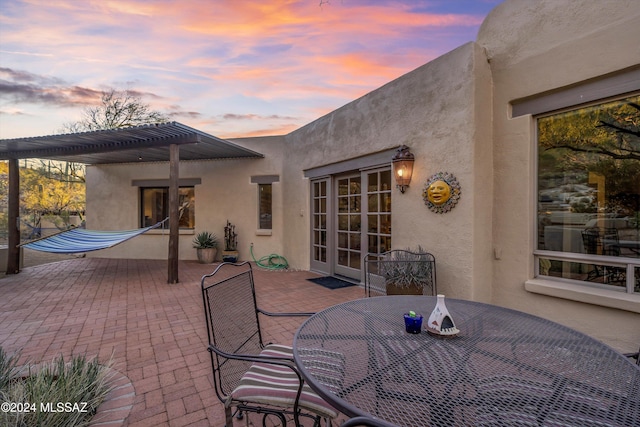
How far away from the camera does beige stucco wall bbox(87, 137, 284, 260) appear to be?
7.02 meters

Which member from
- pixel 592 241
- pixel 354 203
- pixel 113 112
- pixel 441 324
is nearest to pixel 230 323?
pixel 441 324

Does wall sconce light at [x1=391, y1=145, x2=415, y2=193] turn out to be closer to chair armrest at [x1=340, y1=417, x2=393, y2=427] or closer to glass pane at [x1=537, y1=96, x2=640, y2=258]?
glass pane at [x1=537, y1=96, x2=640, y2=258]

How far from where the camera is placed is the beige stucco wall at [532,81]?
247 cm

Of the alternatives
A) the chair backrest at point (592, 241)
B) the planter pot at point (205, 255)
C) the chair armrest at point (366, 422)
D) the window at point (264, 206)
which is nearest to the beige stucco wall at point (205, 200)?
the window at point (264, 206)

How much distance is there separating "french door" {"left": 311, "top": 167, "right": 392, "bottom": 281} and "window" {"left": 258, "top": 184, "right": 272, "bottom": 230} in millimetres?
1553

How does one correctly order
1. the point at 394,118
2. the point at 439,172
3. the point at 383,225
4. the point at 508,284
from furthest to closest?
the point at 383,225 < the point at 394,118 < the point at 439,172 < the point at 508,284

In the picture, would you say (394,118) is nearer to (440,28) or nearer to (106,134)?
(440,28)

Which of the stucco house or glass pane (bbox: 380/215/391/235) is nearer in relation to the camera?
the stucco house

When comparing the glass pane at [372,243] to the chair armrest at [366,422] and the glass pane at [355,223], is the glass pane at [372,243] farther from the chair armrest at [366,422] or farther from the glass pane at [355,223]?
the chair armrest at [366,422]

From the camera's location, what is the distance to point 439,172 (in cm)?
352

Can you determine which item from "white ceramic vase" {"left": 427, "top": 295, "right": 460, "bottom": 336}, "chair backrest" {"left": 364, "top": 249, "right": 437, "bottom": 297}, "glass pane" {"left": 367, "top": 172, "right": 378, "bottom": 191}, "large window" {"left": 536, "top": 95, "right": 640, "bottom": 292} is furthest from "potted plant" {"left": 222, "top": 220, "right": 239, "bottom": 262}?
"white ceramic vase" {"left": 427, "top": 295, "right": 460, "bottom": 336}

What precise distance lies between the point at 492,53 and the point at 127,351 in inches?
192

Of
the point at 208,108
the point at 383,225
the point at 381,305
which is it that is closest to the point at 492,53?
the point at 383,225

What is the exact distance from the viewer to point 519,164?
123 inches
